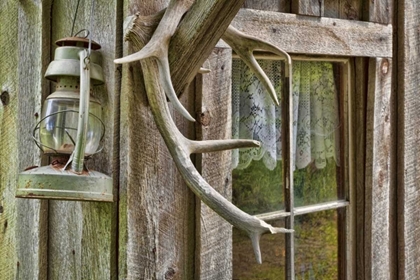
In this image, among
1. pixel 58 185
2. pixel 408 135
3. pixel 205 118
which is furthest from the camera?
pixel 408 135

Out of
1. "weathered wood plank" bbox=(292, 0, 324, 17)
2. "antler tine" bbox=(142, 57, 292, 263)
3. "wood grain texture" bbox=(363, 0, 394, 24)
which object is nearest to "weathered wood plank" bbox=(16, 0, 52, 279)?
"antler tine" bbox=(142, 57, 292, 263)

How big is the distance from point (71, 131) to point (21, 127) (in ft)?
1.75

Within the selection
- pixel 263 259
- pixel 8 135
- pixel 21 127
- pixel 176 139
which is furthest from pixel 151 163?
pixel 263 259

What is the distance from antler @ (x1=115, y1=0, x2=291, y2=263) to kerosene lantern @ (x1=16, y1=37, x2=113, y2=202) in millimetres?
183

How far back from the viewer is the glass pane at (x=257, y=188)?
269cm

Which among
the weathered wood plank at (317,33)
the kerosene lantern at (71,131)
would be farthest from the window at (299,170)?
the kerosene lantern at (71,131)

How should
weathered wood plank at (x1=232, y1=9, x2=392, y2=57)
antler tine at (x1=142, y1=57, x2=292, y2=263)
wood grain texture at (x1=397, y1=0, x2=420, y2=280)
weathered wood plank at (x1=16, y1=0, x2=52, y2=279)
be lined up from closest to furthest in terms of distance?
1. antler tine at (x1=142, y1=57, x2=292, y2=263)
2. weathered wood plank at (x1=16, y1=0, x2=52, y2=279)
3. weathered wood plank at (x1=232, y1=9, x2=392, y2=57)
4. wood grain texture at (x1=397, y1=0, x2=420, y2=280)

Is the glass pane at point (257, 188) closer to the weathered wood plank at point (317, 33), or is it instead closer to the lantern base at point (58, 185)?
the weathered wood plank at point (317, 33)

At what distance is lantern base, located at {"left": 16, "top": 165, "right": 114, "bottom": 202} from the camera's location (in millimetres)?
1937

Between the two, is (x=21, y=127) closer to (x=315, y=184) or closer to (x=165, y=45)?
(x=165, y=45)

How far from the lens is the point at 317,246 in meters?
3.04

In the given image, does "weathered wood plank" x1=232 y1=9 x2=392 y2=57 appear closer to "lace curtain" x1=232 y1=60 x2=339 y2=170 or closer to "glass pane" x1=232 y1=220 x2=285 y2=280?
"lace curtain" x1=232 y1=60 x2=339 y2=170

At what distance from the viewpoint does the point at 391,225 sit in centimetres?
313

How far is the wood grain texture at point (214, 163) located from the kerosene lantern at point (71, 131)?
14.7 inches
